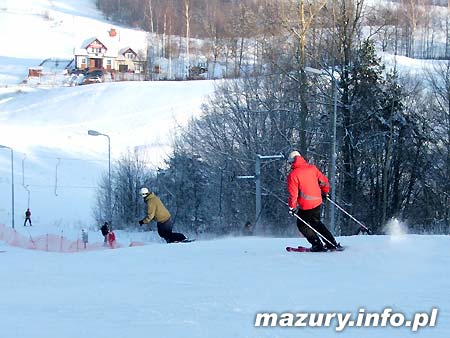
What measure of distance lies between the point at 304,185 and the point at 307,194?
182mm

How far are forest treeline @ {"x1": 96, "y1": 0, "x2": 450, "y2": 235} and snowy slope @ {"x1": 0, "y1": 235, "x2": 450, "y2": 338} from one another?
64.3 ft

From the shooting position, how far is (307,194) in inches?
448

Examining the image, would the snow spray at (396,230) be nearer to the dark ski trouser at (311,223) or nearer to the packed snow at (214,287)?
the packed snow at (214,287)

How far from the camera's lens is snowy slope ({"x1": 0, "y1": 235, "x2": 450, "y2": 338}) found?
21.8 feet

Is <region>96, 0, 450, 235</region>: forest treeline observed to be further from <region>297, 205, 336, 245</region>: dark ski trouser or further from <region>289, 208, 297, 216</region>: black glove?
<region>289, 208, 297, 216</region>: black glove

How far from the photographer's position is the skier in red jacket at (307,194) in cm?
1122

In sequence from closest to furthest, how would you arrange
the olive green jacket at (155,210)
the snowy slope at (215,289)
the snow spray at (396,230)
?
1. the snowy slope at (215,289)
2. the snow spray at (396,230)
3. the olive green jacket at (155,210)

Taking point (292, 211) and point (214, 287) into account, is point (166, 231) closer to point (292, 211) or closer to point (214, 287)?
point (292, 211)

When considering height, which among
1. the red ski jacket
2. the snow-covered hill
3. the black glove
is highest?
the red ski jacket

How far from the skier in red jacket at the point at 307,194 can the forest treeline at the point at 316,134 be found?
19176mm

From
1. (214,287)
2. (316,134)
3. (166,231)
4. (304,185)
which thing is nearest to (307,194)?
(304,185)

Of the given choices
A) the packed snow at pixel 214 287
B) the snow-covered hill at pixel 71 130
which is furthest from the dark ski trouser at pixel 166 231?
the snow-covered hill at pixel 71 130

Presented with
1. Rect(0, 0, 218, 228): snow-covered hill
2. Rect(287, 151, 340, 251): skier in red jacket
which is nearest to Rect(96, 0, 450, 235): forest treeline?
Rect(0, 0, 218, 228): snow-covered hill

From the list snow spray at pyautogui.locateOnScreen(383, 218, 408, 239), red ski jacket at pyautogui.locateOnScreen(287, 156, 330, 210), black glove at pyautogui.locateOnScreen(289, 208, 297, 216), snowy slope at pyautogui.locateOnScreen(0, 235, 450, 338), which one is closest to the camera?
snowy slope at pyautogui.locateOnScreen(0, 235, 450, 338)
